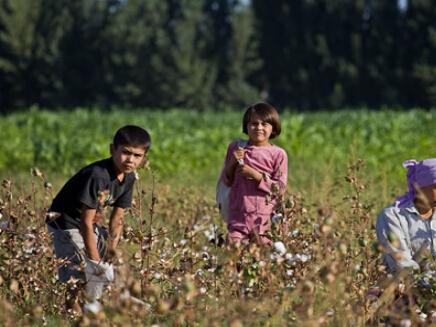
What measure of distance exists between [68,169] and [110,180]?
12.5 metres

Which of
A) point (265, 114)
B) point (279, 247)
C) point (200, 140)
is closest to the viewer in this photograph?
point (279, 247)

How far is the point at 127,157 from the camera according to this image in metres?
4.90

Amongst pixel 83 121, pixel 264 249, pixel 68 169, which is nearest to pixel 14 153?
pixel 68 169

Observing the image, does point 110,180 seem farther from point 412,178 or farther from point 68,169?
point 68,169

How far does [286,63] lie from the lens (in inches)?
2143

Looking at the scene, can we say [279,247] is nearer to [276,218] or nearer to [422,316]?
[276,218]

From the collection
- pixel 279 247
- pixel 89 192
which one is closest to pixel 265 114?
pixel 89 192

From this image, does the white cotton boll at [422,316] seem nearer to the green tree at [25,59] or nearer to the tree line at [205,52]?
the tree line at [205,52]

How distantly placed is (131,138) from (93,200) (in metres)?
0.37

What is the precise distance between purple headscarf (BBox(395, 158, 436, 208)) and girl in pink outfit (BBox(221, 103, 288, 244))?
868 mm

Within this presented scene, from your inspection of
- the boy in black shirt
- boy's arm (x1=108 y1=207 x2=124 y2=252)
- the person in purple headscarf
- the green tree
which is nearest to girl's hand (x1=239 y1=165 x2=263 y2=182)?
the boy in black shirt

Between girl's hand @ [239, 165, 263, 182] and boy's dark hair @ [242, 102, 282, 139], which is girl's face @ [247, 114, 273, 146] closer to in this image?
boy's dark hair @ [242, 102, 282, 139]

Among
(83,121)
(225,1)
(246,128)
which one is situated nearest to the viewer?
(246,128)

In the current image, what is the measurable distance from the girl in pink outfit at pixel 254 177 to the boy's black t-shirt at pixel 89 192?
76 centimetres
